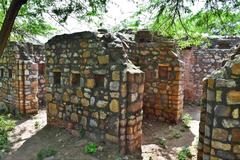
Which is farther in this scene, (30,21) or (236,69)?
(30,21)

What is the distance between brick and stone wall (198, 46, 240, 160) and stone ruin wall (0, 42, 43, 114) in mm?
7210

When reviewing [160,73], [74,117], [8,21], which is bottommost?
[74,117]

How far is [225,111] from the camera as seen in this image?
284 cm

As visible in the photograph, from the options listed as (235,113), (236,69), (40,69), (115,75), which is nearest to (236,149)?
(235,113)

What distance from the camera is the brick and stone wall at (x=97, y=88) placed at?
4793 millimetres

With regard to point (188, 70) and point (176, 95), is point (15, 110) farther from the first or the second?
point (188, 70)

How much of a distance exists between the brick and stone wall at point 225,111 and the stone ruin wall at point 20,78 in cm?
721

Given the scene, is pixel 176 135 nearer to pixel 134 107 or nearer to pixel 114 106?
pixel 134 107

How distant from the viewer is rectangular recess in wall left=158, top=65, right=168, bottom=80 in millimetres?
7272

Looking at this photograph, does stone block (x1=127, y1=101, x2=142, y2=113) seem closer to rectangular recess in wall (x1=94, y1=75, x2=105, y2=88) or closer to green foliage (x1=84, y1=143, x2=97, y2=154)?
rectangular recess in wall (x1=94, y1=75, x2=105, y2=88)

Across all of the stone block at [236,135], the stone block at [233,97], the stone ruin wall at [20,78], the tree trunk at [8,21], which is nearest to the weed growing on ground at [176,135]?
the stone block at [236,135]

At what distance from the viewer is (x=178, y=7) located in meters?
5.29

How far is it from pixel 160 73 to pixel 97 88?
2829mm

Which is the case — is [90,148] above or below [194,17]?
below
